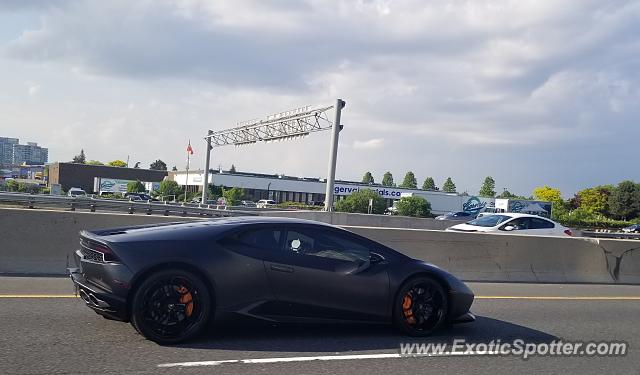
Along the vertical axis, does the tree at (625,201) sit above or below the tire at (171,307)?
above

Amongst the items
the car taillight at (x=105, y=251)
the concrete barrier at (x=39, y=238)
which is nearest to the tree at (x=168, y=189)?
the concrete barrier at (x=39, y=238)

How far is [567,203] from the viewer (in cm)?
9044

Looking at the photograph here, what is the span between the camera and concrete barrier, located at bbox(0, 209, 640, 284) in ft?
34.3

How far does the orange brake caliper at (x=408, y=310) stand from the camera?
692 cm

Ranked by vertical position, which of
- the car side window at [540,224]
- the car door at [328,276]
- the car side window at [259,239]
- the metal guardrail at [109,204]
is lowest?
the metal guardrail at [109,204]

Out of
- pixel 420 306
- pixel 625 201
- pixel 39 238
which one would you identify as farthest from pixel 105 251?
pixel 625 201

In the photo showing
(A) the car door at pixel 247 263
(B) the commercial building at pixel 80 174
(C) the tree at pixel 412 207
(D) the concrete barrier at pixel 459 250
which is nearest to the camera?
(A) the car door at pixel 247 263

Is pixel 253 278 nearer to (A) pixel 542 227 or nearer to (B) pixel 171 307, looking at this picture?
(B) pixel 171 307

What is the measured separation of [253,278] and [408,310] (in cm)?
189

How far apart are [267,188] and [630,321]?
230 feet

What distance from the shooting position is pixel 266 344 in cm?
631

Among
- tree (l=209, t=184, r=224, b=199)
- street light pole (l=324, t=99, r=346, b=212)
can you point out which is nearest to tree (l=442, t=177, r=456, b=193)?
tree (l=209, t=184, r=224, b=199)

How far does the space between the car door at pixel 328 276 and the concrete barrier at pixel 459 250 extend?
432 centimetres

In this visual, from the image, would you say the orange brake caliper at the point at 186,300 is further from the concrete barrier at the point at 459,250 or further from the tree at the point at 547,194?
the tree at the point at 547,194
